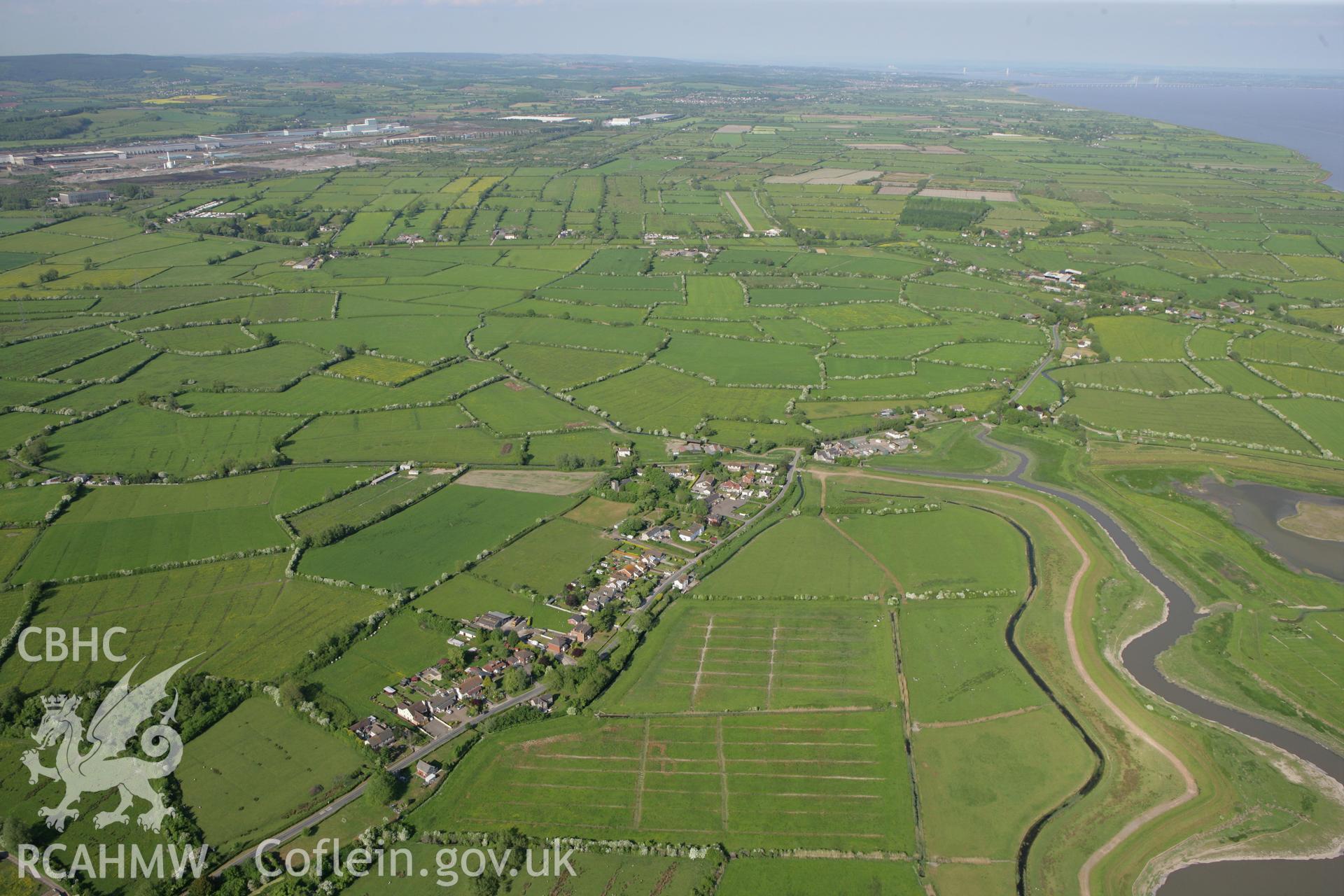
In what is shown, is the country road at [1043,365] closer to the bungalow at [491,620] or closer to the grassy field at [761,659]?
the grassy field at [761,659]

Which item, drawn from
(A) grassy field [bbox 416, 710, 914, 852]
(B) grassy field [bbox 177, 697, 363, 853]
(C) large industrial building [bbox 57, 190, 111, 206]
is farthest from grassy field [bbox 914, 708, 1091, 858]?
(C) large industrial building [bbox 57, 190, 111, 206]

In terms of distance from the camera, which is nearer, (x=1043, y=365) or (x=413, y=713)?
(x=413, y=713)

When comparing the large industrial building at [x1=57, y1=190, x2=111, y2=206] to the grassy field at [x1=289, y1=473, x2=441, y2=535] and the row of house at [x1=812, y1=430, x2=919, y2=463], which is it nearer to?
the grassy field at [x1=289, y1=473, x2=441, y2=535]

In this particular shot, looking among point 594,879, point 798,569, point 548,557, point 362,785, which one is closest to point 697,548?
point 798,569

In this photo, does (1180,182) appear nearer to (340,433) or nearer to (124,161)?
(340,433)

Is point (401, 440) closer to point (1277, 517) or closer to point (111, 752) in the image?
point (111, 752)

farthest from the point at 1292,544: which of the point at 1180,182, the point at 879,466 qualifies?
the point at 1180,182
